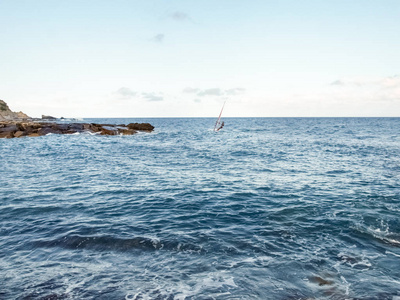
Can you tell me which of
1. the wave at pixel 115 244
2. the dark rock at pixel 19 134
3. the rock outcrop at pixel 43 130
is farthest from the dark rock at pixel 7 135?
the wave at pixel 115 244

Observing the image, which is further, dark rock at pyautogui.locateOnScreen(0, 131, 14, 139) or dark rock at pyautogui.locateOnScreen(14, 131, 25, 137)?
dark rock at pyautogui.locateOnScreen(14, 131, 25, 137)

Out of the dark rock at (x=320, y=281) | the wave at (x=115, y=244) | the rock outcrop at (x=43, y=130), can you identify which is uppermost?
the rock outcrop at (x=43, y=130)

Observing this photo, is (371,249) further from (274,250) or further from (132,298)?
(132,298)

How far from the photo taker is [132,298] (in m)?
7.47

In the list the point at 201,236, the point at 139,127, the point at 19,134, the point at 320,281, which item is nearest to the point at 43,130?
the point at 19,134

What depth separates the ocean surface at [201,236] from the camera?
318 inches

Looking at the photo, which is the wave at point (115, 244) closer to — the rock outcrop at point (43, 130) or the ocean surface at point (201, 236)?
the ocean surface at point (201, 236)

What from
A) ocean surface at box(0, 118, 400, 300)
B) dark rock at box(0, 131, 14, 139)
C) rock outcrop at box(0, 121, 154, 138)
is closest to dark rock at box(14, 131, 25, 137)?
rock outcrop at box(0, 121, 154, 138)

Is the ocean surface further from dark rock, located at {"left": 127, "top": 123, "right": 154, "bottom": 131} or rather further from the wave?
dark rock, located at {"left": 127, "top": 123, "right": 154, "bottom": 131}

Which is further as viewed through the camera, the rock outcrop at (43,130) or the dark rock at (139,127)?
the dark rock at (139,127)

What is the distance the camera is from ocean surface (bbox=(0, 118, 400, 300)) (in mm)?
8070

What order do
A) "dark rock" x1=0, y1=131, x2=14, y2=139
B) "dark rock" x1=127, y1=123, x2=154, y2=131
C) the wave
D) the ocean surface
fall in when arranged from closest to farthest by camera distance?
the ocean surface, the wave, "dark rock" x1=0, y1=131, x2=14, y2=139, "dark rock" x1=127, y1=123, x2=154, y2=131

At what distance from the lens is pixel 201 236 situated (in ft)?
38.0

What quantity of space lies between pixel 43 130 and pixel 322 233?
225ft
